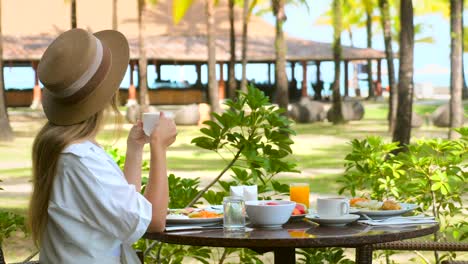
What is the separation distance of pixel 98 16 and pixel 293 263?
36.0 m

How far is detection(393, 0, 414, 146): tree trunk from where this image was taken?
14.2 metres

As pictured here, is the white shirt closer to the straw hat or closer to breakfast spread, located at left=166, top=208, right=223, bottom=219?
the straw hat

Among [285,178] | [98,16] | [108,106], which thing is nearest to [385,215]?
[108,106]

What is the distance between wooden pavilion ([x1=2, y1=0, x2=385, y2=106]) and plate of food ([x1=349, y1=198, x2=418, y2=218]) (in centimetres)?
2361

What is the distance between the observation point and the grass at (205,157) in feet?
44.0

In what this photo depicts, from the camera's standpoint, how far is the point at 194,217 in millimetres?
2766

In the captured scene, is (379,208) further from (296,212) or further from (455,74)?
(455,74)

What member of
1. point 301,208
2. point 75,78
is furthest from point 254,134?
point 75,78

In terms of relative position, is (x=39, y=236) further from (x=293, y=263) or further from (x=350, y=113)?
(x=350, y=113)

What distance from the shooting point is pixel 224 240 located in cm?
248

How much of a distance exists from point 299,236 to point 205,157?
1640cm

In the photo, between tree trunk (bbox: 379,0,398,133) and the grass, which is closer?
the grass

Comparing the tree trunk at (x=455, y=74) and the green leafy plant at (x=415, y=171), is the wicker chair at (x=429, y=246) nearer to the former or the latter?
the green leafy plant at (x=415, y=171)

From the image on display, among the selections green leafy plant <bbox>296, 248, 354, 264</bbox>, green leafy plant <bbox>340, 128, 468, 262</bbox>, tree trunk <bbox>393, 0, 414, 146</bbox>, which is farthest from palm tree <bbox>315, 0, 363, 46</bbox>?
green leafy plant <bbox>296, 248, 354, 264</bbox>
